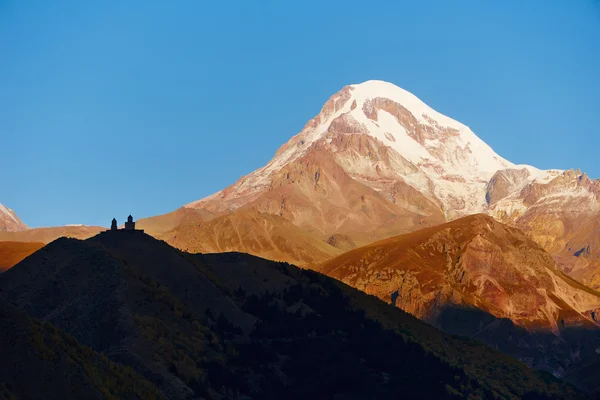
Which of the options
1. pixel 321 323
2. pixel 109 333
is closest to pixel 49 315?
pixel 109 333

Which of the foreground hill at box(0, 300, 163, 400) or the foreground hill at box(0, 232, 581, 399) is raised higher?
the foreground hill at box(0, 232, 581, 399)

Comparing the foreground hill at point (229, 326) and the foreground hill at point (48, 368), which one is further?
the foreground hill at point (229, 326)

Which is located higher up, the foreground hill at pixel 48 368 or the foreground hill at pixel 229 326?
the foreground hill at pixel 229 326

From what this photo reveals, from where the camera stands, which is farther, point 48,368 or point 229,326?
point 229,326

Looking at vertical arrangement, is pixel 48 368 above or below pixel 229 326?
below

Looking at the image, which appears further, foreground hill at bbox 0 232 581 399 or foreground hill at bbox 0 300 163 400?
foreground hill at bbox 0 232 581 399
